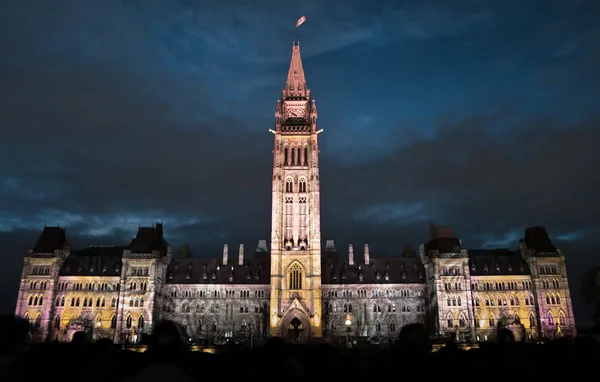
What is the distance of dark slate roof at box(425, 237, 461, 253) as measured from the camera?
8944 centimetres

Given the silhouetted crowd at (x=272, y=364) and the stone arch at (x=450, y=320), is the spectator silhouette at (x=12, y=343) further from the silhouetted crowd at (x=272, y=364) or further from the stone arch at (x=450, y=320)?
the stone arch at (x=450, y=320)

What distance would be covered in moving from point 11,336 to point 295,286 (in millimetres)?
76748

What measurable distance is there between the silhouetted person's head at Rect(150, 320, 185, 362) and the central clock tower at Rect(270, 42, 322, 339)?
71481mm

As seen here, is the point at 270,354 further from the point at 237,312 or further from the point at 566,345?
the point at 237,312

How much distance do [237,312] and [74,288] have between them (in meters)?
30.1

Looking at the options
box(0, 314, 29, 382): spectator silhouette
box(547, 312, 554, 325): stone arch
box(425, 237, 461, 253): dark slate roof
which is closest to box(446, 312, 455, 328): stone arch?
box(425, 237, 461, 253): dark slate roof

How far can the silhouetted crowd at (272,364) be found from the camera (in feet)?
25.0

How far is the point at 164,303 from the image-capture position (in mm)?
90875

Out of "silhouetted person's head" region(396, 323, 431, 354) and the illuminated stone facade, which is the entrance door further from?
"silhouetted person's head" region(396, 323, 431, 354)

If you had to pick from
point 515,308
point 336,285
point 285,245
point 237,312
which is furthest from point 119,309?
point 515,308

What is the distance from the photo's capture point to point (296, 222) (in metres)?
87.2

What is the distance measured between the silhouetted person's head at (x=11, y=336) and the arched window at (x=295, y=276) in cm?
7624

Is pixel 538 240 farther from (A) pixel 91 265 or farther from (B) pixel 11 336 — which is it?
(B) pixel 11 336

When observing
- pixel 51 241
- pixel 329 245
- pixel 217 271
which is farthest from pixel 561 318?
pixel 51 241
